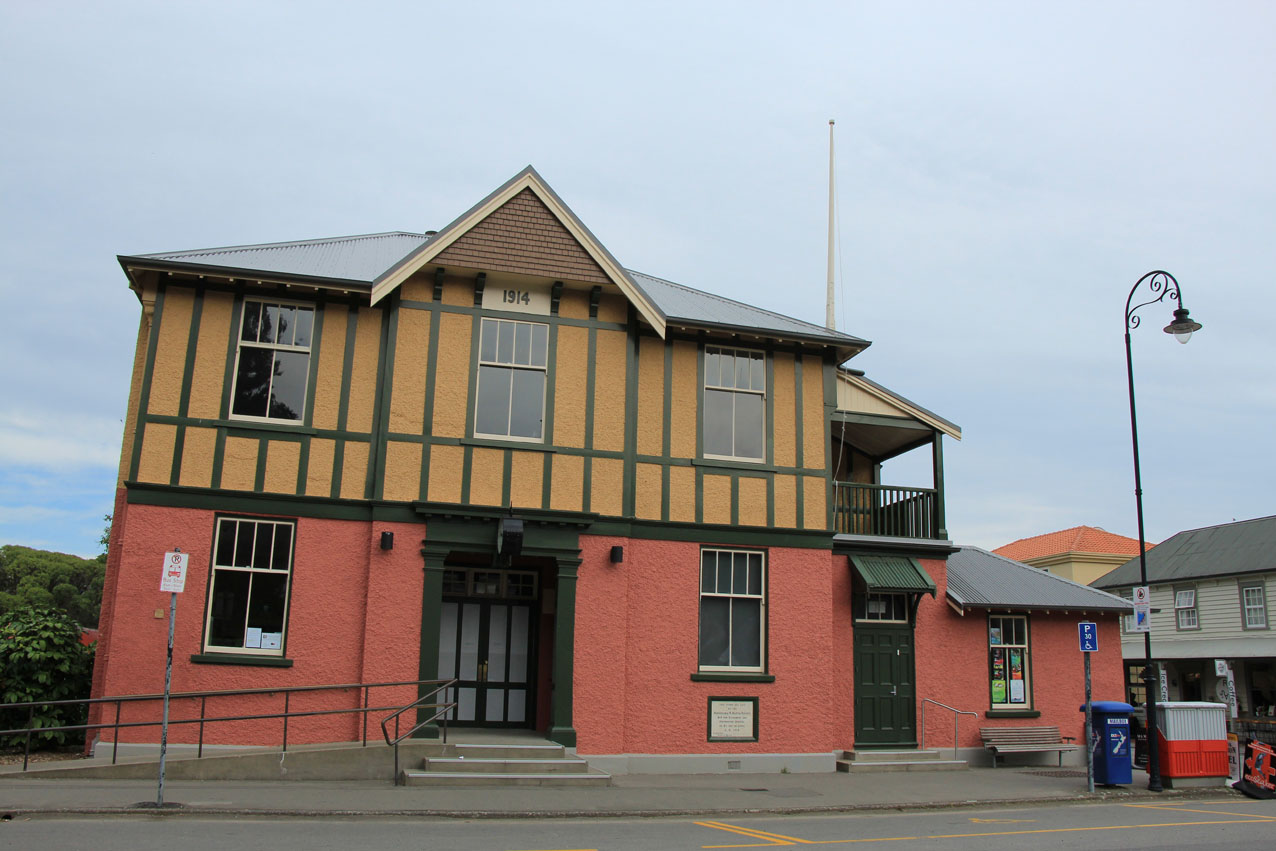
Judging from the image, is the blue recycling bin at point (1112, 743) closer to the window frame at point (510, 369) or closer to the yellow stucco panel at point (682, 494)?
the yellow stucco panel at point (682, 494)

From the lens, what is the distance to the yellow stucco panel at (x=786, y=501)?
17.9m

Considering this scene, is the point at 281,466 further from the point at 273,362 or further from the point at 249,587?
the point at 249,587

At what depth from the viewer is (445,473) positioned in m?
16.1

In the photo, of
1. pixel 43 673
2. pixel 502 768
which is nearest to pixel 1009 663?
pixel 502 768

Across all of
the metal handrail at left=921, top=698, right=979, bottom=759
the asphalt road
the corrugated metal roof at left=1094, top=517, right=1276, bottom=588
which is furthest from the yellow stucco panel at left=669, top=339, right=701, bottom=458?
the corrugated metal roof at left=1094, top=517, right=1276, bottom=588

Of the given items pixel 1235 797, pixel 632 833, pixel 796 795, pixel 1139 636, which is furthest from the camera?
pixel 1139 636

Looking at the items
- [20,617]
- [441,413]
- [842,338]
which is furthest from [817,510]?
[20,617]

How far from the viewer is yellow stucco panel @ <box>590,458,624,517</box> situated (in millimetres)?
16812

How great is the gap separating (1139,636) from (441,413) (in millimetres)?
39108

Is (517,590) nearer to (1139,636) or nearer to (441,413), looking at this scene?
(441,413)

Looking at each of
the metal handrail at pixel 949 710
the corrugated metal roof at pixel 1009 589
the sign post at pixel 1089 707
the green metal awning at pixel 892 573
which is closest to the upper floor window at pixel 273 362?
the green metal awning at pixel 892 573

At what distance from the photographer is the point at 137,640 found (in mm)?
14703

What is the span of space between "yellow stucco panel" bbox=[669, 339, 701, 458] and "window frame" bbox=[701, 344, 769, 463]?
171 mm

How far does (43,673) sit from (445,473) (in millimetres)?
6848
